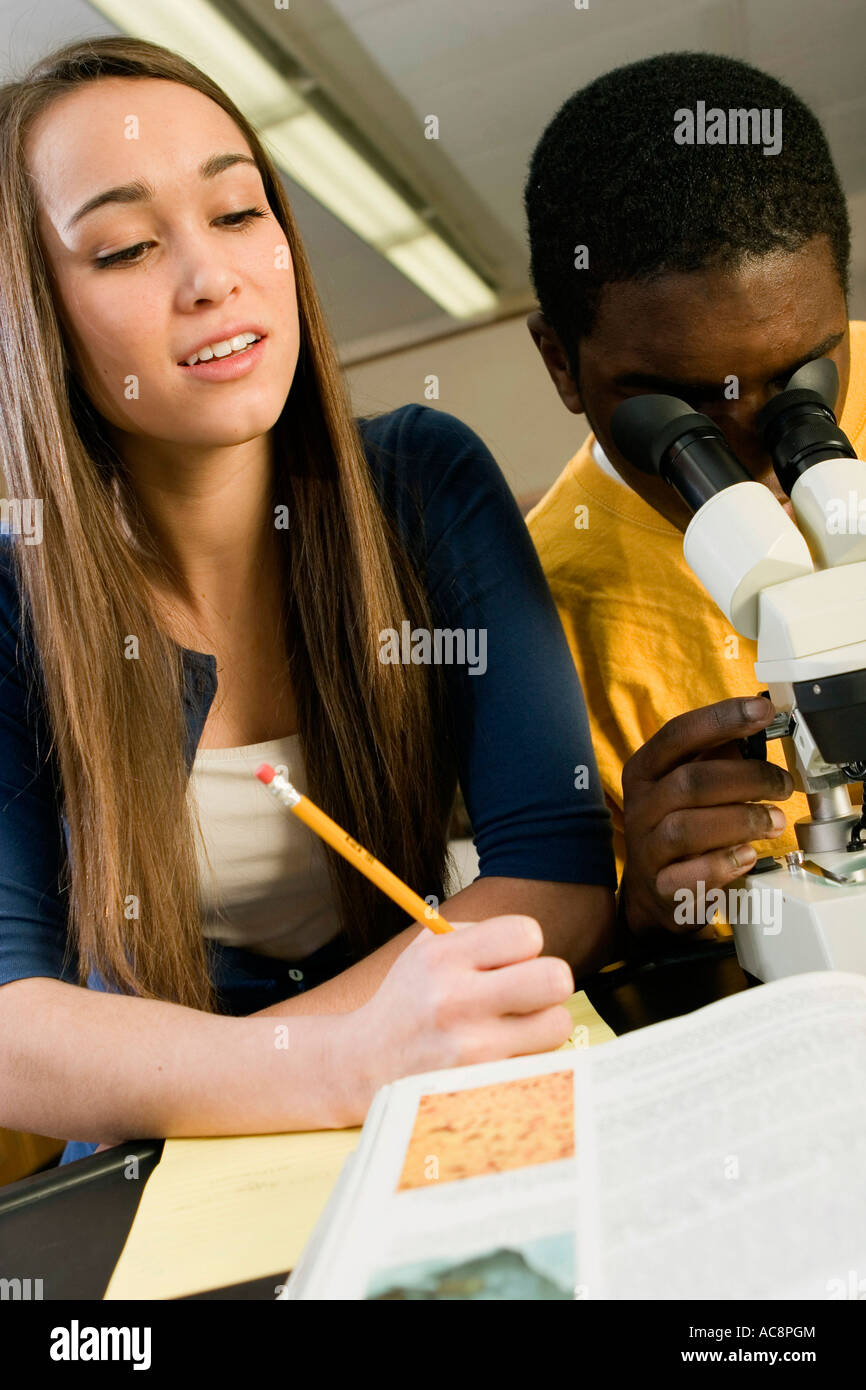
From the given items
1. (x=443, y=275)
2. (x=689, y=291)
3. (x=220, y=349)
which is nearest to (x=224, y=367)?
(x=220, y=349)

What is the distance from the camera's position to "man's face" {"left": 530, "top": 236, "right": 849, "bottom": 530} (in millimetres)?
830

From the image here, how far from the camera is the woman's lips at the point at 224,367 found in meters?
0.88

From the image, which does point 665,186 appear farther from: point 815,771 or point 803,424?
point 815,771

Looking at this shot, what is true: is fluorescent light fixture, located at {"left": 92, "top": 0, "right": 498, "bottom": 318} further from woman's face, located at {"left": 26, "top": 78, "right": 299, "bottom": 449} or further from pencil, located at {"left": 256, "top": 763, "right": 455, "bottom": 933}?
pencil, located at {"left": 256, "top": 763, "right": 455, "bottom": 933}

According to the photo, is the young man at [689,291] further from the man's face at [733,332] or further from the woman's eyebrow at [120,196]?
the woman's eyebrow at [120,196]

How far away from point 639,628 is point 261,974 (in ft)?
1.73

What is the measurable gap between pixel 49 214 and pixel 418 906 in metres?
0.68

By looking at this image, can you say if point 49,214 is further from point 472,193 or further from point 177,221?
point 472,193

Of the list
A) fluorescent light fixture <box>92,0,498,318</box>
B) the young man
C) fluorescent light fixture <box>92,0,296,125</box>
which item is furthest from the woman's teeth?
fluorescent light fixture <box>92,0,296,125</box>

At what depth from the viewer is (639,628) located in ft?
3.72

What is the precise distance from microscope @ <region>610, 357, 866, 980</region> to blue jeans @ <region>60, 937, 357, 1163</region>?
0.42 metres

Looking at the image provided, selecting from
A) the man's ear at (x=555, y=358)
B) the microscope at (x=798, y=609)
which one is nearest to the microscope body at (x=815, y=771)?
the microscope at (x=798, y=609)

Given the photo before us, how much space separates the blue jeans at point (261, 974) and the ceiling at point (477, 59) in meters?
2.21

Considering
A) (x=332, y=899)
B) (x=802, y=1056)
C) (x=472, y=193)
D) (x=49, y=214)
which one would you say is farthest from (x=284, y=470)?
(x=472, y=193)
